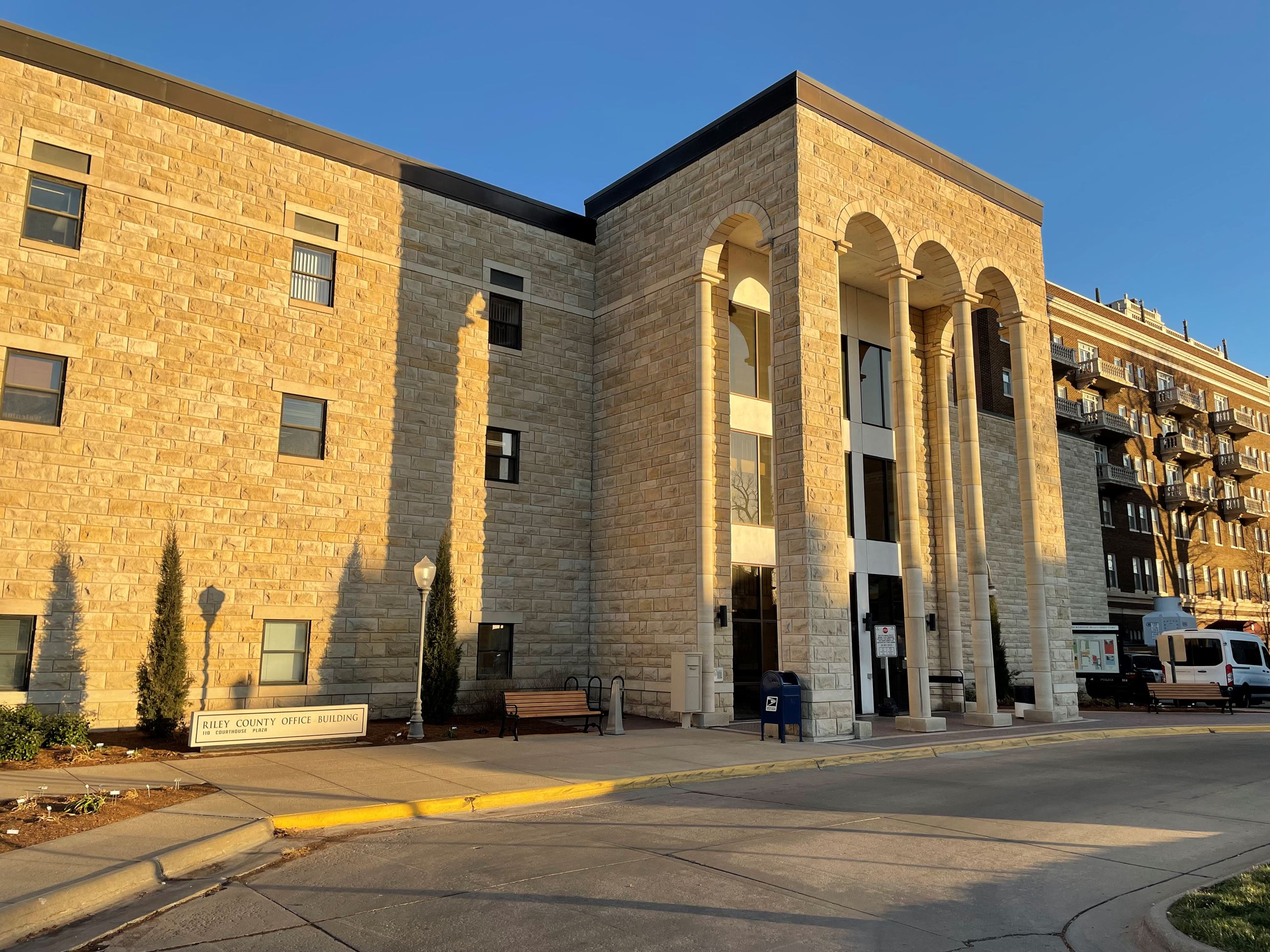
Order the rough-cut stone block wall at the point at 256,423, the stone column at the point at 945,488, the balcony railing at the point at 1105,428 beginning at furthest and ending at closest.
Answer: the balcony railing at the point at 1105,428
the stone column at the point at 945,488
the rough-cut stone block wall at the point at 256,423

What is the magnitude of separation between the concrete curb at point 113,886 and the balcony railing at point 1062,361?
45.3m

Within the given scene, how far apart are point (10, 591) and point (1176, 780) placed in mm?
18829

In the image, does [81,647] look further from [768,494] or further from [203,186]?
[768,494]

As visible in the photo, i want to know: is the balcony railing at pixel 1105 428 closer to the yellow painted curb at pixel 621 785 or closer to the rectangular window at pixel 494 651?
the yellow painted curb at pixel 621 785

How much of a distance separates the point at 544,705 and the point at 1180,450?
4950 cm

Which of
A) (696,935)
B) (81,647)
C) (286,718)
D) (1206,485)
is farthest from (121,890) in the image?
(1206,485)

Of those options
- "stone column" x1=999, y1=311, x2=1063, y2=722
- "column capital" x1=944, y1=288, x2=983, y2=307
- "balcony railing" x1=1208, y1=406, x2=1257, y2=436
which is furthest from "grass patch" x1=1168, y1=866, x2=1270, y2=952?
"balcony railing" x1=1208, y1=406, x2=1257, y2=436

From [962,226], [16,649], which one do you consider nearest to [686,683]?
[16,649]

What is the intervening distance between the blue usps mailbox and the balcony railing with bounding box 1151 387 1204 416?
46.2 m

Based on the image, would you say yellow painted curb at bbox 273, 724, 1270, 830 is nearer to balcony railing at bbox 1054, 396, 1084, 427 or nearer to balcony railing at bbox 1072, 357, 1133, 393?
balcony railing at bbox 1054, 396, 1084, 427

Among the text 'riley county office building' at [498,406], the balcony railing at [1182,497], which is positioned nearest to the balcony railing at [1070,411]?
the balcony railing at [1182,497]

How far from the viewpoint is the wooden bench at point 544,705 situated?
1652 cm

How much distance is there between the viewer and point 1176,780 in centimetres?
1296

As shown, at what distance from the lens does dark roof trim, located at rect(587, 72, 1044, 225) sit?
19297 millimetres
